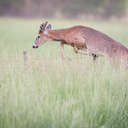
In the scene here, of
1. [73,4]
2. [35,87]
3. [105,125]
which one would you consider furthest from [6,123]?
[73,4]

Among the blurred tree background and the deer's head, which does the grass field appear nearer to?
the deer's head

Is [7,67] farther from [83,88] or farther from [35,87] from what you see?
[83,88]

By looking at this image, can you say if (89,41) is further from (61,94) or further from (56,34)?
(61,94)

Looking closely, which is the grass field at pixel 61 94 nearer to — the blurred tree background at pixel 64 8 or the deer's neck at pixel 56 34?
the deer's neck at pixel 56 34

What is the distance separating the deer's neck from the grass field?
2.08 meters

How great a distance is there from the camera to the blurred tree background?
47562mm

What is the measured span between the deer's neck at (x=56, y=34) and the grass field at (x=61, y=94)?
2.08 m

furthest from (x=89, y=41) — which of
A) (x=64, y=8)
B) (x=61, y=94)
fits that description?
(x=64, y=8)

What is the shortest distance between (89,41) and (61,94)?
316 centimetres

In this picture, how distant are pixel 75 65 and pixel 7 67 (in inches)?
48.0

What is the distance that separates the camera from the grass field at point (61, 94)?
15.6 feet

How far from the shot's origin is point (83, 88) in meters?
5.63

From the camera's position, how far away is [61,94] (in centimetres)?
557

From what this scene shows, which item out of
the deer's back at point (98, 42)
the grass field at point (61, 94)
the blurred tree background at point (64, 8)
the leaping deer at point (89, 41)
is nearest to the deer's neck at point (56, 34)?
the leaping deer at point (89, 41)
